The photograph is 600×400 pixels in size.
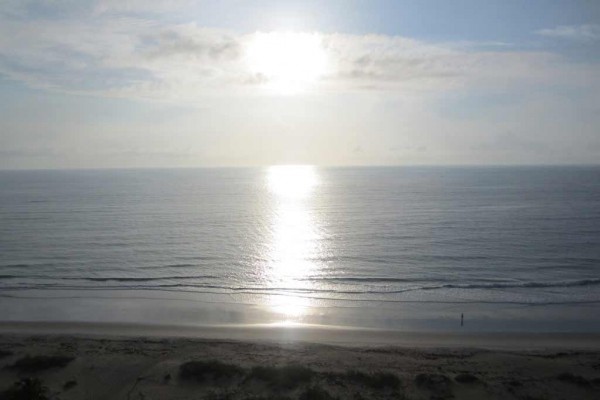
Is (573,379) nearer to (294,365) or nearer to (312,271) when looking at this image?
(294,365)

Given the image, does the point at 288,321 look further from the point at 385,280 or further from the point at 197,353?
the point at 385,280

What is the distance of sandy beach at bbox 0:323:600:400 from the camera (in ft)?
57.5

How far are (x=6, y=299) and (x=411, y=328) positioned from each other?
2590 centimetres

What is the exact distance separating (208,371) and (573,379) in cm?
1413

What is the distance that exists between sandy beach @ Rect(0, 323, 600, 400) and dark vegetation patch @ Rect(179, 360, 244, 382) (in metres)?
0.05

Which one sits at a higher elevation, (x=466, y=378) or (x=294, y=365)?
(x=466, y=378)

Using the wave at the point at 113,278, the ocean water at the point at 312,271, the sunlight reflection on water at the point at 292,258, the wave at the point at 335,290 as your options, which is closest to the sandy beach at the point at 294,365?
the ocean water at the point at 312,271

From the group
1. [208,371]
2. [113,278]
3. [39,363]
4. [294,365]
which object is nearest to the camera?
[208,371]

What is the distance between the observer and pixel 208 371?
61.9ft

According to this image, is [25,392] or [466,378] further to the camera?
[466,378]

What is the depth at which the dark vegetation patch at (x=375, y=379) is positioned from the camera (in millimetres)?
17891

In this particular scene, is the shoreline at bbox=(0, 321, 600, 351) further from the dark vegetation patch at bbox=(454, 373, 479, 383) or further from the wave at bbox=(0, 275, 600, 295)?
the wave at bbox=(0, 275, 600, 295)

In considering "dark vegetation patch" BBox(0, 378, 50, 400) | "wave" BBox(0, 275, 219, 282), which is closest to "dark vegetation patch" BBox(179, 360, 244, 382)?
"dark vegetation patch" BBox(0, 378, 50, 400)

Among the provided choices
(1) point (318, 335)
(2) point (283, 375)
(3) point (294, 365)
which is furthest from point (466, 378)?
(1) point (318, 335)
